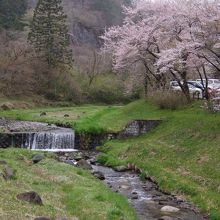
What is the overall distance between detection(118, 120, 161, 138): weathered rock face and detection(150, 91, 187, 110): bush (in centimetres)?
457

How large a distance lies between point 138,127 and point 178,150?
9.06m

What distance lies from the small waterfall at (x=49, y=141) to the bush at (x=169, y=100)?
33.6 feet

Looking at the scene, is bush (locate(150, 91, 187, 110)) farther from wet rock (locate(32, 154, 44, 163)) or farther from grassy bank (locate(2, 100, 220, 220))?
wet rock (locate(32, 154, 44, 163))

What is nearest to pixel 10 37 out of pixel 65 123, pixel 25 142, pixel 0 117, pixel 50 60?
pixel 50 60

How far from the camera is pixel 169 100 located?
4041 centimetres

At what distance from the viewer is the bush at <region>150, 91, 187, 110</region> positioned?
3997 cm

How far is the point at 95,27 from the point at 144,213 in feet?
353

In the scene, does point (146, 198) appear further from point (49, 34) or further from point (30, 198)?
point (49, 34)

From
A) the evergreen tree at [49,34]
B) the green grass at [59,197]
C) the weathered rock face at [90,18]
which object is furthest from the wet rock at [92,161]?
the weathered rock face at [90,18]

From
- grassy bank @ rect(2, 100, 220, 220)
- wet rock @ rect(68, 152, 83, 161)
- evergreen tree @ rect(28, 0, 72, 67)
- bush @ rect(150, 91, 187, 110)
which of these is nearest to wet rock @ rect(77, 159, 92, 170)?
grassy bank @ rect(2, 100, 220, 220)

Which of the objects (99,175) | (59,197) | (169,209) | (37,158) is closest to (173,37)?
(99,175)

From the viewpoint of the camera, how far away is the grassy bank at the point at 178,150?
68.0ft

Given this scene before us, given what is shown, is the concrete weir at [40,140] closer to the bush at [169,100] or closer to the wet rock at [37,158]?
the bush at [169,100]

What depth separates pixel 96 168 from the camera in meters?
27.6
